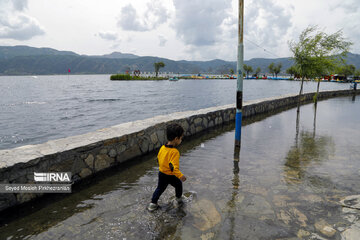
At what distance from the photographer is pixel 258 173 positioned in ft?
18.1

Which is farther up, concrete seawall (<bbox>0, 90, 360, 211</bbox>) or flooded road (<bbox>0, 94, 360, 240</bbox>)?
concrete seawall (<bbox>0, 90, 360, 211</bbox>)

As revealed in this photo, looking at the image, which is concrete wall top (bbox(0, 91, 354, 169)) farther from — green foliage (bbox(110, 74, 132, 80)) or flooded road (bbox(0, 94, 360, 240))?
green foliage (bbox(110, 74, 132, 80))

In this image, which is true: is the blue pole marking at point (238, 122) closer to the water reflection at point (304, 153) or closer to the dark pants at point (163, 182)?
the water reflection at point (304, 153)

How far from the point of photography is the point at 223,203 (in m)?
4.12

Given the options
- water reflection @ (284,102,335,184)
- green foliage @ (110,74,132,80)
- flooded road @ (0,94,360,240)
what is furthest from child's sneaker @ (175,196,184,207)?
green foliage @ (110,74,132,80)

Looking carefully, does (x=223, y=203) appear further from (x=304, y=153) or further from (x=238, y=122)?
(x=304, y=153)

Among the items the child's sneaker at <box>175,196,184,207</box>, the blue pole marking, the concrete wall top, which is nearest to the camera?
the concrete wall top

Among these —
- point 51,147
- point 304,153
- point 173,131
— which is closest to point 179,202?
point 173,131

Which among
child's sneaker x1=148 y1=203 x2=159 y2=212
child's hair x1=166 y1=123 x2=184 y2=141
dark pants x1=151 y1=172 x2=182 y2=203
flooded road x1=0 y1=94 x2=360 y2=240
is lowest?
flooded road x1=0 y1=94 x2=360 y2=240

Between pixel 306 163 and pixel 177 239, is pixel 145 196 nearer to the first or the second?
pixel 177 239

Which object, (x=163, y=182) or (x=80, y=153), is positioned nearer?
(x=163, y=182)

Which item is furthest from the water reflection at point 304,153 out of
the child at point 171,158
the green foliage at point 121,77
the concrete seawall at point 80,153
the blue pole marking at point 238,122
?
the green foliage at point 121,77

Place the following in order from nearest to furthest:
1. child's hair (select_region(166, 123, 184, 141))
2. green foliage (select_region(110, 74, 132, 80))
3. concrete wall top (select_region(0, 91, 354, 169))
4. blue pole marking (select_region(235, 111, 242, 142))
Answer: child's hair (select_region(166, 123, 184, 141))
concrete wall top (select_region(0, 91, 354, 169))
blue pole marking (select_region(235, 111, 242, 142))
green foliage (select_region(110, 74, 132, 80))

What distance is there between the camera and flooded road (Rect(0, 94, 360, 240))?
10.9 ft
